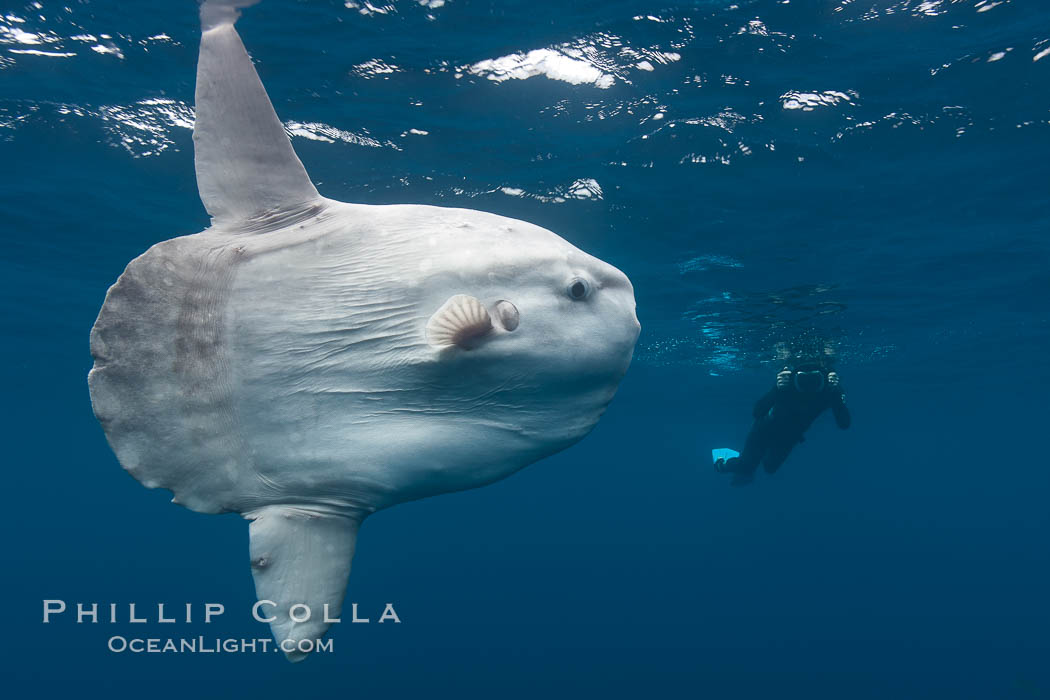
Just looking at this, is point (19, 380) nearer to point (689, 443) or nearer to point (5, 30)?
point (5, 30)

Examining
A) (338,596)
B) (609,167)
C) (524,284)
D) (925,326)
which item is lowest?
(925,326)

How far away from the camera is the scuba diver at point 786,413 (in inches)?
485

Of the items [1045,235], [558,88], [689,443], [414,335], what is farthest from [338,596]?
[689,443]

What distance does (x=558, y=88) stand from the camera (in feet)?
25.3

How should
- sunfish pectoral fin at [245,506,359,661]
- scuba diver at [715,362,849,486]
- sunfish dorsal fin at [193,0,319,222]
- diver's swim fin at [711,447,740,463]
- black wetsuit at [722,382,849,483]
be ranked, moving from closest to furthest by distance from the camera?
sunfish pectoral fin at [245,506,359,661] < sunfish dorsal fin at [193,0,319,222] < scuba diver at [715,362,849,486] < black wetsuit at [722,382,849,483] < diver's swim fin at [711,447,740,463]

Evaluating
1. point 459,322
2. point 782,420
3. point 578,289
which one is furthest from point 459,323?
point 782,420

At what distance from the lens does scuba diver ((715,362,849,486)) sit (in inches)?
485

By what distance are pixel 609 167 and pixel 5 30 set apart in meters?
7.45

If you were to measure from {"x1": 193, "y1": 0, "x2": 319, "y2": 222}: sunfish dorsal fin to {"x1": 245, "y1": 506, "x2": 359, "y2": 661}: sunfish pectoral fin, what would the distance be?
1.21 m

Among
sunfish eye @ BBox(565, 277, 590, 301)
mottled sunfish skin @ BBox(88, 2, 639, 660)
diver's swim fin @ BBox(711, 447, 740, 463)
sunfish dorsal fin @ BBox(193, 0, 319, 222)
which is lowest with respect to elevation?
diver's swim fin @ BBox(711, 447, 740, 463)

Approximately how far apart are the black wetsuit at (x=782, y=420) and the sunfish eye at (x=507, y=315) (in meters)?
11.9

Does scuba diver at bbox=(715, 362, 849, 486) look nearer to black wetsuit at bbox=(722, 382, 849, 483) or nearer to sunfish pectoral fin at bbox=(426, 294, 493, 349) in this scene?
black wetsuit at bbox=(722, 382, 849, 483)

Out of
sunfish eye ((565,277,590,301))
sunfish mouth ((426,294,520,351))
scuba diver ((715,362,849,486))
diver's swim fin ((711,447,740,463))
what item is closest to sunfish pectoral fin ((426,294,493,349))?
sunfish mouth ((426,294,520,351))

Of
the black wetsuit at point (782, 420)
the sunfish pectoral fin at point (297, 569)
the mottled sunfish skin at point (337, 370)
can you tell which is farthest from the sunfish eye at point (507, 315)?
the black wetsuit at point (782, 420)
